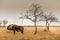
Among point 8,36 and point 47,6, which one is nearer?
point 8,36

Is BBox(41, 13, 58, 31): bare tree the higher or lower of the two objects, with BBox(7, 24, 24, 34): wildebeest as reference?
higher

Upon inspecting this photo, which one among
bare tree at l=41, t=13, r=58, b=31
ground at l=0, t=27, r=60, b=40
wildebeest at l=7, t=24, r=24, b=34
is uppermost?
bare tree at l=41, t=13, r=58, b=31

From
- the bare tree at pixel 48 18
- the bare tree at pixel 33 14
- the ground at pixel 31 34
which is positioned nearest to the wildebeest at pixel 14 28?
the ground at pixel 31 34

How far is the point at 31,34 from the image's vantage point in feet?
9.81

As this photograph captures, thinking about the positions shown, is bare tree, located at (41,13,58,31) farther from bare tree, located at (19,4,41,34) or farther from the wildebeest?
the wildebeest

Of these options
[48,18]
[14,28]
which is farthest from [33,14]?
[14,28]

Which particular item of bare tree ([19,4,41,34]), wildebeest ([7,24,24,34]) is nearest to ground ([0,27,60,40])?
wildebeest ([7,24,24,34])

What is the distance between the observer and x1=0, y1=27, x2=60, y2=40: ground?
9.64 ft

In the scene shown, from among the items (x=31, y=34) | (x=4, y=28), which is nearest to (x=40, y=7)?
(x=31, y=34)

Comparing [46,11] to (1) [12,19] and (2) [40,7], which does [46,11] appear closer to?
(2) [40,7]

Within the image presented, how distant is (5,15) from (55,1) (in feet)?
3.43

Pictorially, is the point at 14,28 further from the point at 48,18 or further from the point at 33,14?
the point at 48,18

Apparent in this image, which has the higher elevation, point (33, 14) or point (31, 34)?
point (33, 14)

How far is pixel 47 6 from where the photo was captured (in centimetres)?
314
